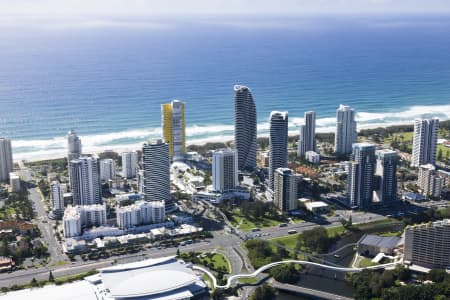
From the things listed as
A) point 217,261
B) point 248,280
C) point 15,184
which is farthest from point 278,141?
point 15,184

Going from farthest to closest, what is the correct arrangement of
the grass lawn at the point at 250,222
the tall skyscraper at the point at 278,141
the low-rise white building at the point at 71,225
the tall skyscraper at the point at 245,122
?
the tall skyscraper at the point at 245,122 < the tall skyscraper at the point at 278,141 < the grass lawn at the point at 250,222 < the low-rise white building at the point at 71,225

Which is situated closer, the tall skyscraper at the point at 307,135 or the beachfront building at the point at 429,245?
the beachfront building at the point at 429,245

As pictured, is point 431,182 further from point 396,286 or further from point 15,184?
point 15,184

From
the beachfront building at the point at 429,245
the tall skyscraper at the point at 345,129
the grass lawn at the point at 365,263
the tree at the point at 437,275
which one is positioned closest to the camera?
the tree at the point at 437,275

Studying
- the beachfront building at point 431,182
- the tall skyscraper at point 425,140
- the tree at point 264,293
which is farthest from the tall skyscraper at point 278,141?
the tree at point 264,293

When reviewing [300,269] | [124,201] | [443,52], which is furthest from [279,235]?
[443,52]

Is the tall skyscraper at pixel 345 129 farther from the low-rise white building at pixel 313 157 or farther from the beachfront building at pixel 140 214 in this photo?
the beachfront building at pixel 140 214
